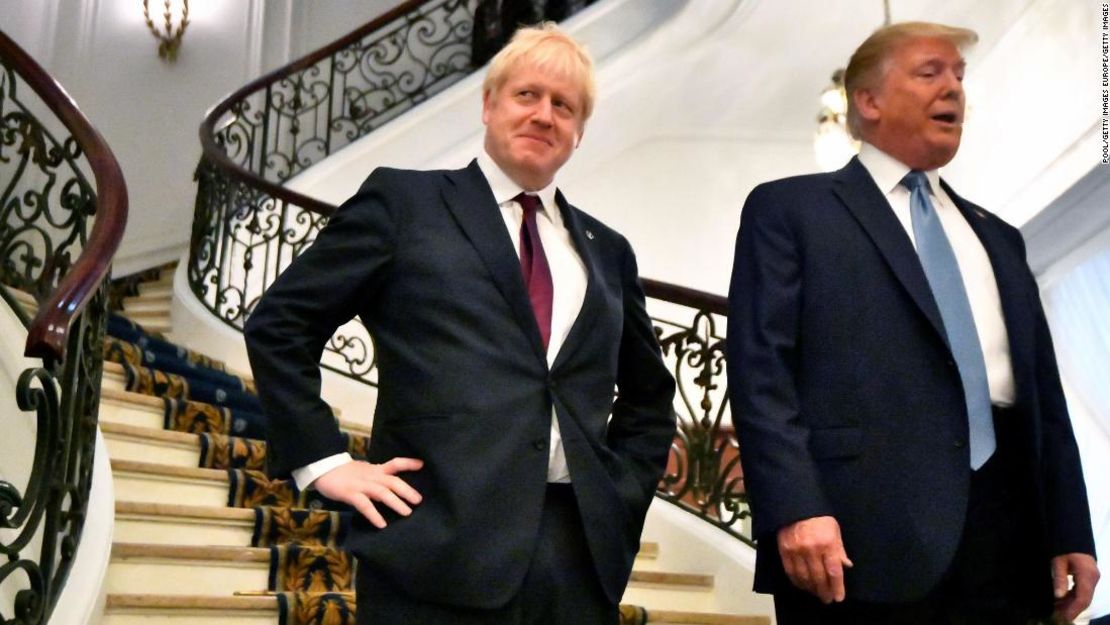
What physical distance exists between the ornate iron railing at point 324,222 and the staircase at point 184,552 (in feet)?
1.37

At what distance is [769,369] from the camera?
1753 mm

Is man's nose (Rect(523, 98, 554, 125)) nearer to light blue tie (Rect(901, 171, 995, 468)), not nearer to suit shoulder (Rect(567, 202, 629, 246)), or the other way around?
suit shoulder (Rect(567, 202, 629, 246))

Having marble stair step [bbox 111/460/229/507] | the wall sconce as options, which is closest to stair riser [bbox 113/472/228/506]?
marble stair step [bbox 111/460/229/507]

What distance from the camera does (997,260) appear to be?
6.42 feet

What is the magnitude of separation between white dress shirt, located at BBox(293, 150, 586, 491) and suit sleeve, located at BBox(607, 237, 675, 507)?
0.15 meters

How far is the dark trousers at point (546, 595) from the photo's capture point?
1569 millimetres

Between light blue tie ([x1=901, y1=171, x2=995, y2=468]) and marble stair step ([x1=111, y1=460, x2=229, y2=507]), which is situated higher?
light blue tie ([x1=901, y1=171, x2=995, y2=468])

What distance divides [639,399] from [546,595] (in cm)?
47

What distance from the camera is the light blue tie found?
5.82ft

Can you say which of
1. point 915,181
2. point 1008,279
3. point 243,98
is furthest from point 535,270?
point 243,98

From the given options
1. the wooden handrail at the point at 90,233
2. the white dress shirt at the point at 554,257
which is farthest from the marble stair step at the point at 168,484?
the white dress shirt at the point at 554,257

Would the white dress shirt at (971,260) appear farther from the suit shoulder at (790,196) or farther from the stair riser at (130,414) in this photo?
the stair riser at (130,414)

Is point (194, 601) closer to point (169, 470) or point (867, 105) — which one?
point (169, 470)

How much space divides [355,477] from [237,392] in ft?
11.3
